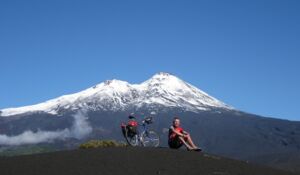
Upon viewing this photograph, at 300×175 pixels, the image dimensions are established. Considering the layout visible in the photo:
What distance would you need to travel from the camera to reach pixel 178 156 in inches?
794

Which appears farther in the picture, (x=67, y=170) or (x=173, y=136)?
(x=173, y=136)

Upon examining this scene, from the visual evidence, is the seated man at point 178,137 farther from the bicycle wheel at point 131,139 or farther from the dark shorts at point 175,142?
the bicycle wheel at point 131,139

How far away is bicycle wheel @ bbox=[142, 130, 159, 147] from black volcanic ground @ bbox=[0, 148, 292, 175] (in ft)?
16.0

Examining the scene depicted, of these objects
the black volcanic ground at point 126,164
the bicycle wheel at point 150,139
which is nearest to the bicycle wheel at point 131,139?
the bicycle wheel at point 150,139

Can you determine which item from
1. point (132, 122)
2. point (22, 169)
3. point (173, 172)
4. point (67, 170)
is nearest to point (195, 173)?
point (173, 172)

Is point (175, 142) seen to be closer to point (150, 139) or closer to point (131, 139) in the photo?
point (131, 139)

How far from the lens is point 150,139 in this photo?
26.5 m

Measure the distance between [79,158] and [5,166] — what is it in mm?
2340

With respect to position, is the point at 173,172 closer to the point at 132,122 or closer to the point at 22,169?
the point at 22,169

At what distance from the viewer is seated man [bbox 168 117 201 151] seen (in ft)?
74.0

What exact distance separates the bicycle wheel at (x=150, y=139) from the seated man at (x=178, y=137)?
3.43 metres

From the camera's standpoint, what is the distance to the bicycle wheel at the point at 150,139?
1035 inches

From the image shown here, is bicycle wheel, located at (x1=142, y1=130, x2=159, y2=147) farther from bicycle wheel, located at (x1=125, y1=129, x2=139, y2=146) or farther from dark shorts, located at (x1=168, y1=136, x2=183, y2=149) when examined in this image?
dark shorts, located at (x1=168, y1=136, x2=183, y2=149)

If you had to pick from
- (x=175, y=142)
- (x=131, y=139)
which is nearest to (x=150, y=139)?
(x=131, y=139)
